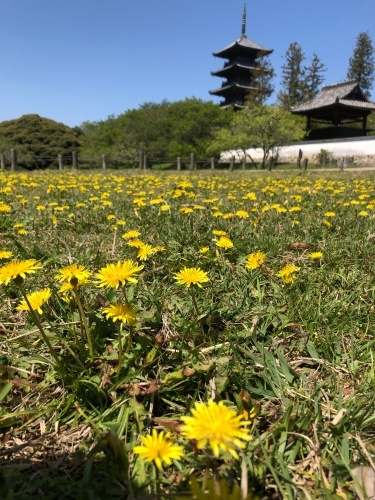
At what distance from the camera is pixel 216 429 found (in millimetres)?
643

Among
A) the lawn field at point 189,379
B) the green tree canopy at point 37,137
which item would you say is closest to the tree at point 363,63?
the green tree canopy at point 37,137

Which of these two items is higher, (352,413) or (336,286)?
(336,286)

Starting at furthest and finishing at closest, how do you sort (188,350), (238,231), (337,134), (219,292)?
(337,134) → (238,231) → (219,292) → (188,350)

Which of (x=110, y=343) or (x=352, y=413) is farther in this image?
(x=110, y=343)

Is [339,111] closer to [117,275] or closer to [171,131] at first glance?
[171,131]

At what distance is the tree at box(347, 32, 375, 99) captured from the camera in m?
52.1

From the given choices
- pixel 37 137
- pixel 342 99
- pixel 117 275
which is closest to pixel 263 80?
pixel 342 99

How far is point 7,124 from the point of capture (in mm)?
32375

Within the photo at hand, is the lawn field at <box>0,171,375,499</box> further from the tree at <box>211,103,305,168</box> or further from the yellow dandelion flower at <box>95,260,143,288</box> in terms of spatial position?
the tree at <box>211,103,305,168</box>

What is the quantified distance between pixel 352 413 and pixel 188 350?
0.53 metres

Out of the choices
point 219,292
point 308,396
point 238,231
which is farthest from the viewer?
point 238,231

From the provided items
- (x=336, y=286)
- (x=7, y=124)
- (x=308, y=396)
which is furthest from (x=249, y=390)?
(x=7, y=124)

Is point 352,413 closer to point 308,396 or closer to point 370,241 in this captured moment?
point 308,396

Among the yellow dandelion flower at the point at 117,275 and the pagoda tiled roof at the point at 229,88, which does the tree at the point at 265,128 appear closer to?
the pagoda tiled roof at the point at 229,88
